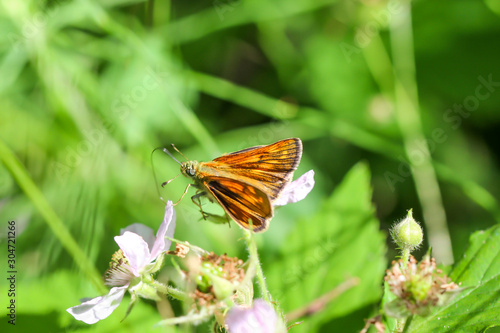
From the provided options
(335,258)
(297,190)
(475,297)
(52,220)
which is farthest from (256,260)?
(52,220)

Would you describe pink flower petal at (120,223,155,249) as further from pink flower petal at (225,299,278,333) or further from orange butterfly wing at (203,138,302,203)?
pink flower petal at (225,299,278,333)

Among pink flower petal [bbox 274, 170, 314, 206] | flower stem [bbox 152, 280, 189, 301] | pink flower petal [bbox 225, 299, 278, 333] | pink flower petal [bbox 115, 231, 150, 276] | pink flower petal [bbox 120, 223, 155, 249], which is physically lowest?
pink flower petal [bbox 225, 299, 278, 333]

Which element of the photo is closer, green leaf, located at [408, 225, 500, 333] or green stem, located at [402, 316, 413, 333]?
green stem, located at [402, 316, 413, 333]

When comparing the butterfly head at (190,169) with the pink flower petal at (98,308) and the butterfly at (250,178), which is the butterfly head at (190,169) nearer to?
the butterfly at (250,178)

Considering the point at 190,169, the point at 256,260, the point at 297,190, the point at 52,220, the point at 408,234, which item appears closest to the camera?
the point at 256,260

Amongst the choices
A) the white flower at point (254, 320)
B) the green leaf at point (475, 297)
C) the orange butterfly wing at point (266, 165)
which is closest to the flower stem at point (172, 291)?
the white flower at point (254, 320)

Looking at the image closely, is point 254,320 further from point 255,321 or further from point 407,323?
point 407,323

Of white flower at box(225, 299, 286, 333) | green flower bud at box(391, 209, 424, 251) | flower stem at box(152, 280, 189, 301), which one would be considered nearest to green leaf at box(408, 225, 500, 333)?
green flower bud at box(391, 209, 424, 251)
